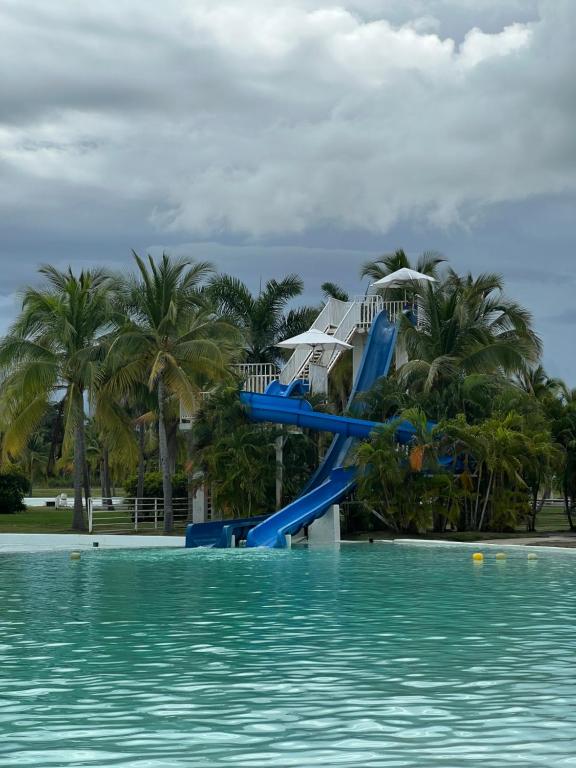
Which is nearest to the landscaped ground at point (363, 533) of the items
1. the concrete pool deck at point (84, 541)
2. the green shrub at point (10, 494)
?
the green shrub at point (10, 494)

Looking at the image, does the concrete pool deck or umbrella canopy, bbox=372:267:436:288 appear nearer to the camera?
the concrete pool deck

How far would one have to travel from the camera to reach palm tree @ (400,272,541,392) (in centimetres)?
3144

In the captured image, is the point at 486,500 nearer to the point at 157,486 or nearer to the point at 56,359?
the point at 56,359

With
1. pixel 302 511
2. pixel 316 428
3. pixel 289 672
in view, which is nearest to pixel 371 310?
pixel 316 428

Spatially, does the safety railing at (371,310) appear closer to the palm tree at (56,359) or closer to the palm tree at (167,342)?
the palm tree at (167,342)

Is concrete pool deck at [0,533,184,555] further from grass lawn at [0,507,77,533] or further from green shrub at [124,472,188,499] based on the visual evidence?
green shrub at [124,472,188,499]

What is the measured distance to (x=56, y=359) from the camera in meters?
32.3

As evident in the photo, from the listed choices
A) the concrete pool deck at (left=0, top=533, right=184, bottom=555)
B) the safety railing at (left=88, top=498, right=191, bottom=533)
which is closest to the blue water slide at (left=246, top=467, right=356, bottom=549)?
the concrete pool deck at (left=0, top=533, right=184, bottom=555)

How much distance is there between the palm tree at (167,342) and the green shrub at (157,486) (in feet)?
23.0

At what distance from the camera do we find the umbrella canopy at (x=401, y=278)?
3559 cm

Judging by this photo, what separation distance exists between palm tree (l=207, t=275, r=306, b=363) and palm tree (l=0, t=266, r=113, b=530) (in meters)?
7.47

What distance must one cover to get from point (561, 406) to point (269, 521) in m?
9.87

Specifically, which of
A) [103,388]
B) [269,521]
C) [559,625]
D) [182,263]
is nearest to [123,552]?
[269,521]

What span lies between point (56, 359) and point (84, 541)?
641 centimetres
